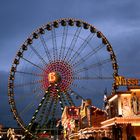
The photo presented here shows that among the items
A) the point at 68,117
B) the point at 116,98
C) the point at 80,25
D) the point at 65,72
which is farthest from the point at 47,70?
the point at 116,98

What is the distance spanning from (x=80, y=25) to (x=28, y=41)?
6.87 m

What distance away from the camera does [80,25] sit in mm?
47188

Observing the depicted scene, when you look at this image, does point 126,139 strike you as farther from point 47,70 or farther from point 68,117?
point 68,117

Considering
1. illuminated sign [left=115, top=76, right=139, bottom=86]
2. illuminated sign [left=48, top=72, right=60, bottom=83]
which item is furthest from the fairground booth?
illuminated sign [left=48, top=72, right=60, bottom=83]

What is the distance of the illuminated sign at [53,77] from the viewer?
46.1 metres

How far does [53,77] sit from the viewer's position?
46562 mm

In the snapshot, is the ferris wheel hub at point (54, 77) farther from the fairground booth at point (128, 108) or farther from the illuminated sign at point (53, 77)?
the fairground booth at point (128, 108)

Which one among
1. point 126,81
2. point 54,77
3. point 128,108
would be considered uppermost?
point 54,77

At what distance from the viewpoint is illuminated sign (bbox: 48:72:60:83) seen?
46.1m

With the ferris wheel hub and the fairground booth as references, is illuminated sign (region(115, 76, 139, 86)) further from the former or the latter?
the ferris wheel hub

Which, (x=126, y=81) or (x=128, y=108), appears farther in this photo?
(x=126, y=81)

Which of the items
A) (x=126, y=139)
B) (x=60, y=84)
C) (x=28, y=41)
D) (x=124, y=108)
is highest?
(x=28, y=41)

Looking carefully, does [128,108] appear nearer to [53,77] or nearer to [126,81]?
[126,81]

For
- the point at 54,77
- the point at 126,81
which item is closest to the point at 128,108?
the point at 126,81
